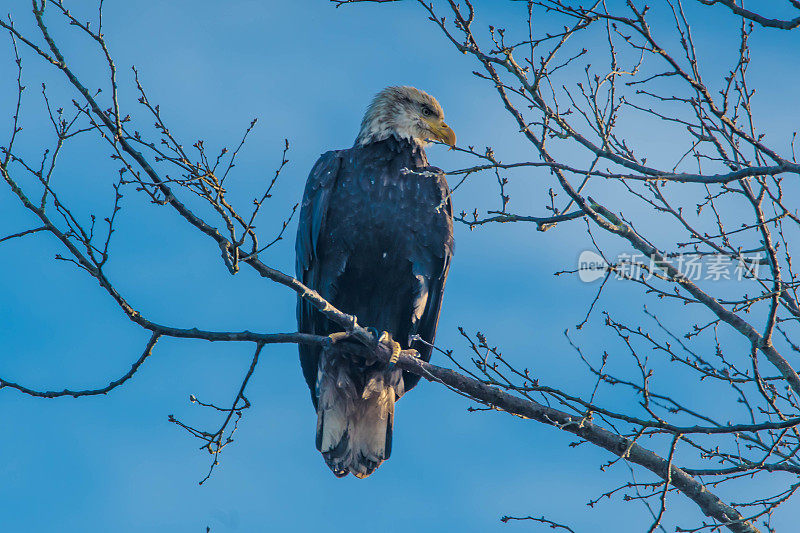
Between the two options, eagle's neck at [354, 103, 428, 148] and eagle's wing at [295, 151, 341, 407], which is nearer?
eagle's wing at [295, 151, 341, 407]

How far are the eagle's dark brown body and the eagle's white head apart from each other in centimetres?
24

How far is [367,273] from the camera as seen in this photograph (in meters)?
4.96

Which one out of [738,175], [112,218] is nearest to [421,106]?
[112,218]

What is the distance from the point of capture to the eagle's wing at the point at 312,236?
5027mm

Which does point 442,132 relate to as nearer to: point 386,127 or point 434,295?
point 386,127

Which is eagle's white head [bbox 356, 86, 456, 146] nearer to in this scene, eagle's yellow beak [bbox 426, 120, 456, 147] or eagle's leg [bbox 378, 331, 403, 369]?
eagle's yellow beak [bbox 426, 120, 456, 147]

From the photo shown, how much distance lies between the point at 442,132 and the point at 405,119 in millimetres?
326

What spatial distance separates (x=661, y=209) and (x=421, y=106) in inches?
98.4

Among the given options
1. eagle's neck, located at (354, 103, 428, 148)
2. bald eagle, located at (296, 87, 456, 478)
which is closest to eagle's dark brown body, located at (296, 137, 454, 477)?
bald eagle, located at (296, 87, 456, 478)

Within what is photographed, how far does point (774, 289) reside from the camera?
3375 mm

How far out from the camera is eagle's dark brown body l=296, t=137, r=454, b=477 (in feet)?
16.3

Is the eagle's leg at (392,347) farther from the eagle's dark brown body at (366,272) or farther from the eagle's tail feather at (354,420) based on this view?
the eagle's tail feather at (354,420)

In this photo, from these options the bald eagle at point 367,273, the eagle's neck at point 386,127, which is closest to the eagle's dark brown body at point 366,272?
the bald eagle at point 367,273

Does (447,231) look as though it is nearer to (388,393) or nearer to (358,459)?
(388,393)
